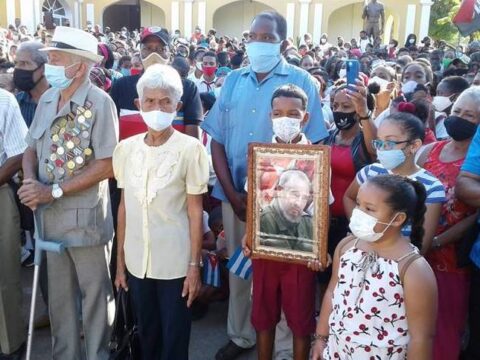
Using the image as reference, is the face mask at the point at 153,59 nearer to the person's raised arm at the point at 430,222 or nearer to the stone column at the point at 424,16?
the person's raised arm at the point at 430,222

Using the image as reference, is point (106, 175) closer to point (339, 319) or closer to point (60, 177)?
point (60, 177)

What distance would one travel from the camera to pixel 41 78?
13.5ft

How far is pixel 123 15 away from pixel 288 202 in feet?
120

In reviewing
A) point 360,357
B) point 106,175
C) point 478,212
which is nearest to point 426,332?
point 360,357

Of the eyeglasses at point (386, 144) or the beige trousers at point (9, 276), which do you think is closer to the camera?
the eyeglasses at point (386, 144)

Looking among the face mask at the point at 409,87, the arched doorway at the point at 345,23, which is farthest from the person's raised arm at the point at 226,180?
the arched doorway at the point at 345,23

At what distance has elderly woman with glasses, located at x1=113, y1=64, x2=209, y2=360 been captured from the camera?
9.36ft

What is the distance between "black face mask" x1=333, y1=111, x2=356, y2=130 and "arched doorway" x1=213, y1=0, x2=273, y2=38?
112 ft

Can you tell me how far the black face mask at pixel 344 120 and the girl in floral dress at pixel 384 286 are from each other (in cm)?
115

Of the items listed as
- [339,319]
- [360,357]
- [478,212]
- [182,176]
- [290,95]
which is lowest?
[360,357]

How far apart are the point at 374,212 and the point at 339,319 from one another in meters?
0.52

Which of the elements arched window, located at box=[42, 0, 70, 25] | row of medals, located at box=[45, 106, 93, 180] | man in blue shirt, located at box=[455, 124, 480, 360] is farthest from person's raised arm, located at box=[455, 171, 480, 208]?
arched window, located at box=[42, 0, 70, 25]

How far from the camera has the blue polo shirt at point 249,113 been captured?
3.45 meters

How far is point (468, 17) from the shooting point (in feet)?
26.0
